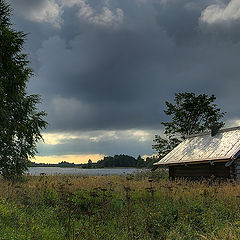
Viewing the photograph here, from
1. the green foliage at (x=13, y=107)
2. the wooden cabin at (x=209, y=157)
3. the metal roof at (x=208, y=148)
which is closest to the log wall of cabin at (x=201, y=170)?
the wooden cabin at (x=209, y=157)

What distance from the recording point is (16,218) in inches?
309

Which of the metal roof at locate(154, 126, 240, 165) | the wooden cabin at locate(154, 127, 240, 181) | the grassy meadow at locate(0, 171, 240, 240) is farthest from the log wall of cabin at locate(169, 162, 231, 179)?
the grassy meadow at locate(0, 171, 240, 240)

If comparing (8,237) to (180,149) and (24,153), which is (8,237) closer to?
(24,153)

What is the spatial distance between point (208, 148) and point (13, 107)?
47.4 ft

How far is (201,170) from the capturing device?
18688mm

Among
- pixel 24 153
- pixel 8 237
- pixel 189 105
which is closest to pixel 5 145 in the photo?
pixel 24 153

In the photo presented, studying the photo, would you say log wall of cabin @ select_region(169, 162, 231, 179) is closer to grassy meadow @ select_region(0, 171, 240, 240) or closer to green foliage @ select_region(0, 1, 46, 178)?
grassy meadow @ select_region(0, 171, 240, 240)

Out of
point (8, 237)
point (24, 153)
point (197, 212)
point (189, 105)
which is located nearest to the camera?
point (8, 237)

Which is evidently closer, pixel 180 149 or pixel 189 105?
pixel 180 149

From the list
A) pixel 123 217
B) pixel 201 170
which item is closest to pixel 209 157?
pixel 201 170

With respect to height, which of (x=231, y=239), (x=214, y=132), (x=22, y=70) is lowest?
(x=231, y=239)

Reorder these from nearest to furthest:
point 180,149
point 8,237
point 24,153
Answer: point 8,237 < point 24,153 < point 180,149

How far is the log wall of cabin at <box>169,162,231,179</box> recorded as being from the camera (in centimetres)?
1720

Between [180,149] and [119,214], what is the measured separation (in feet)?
46.9
